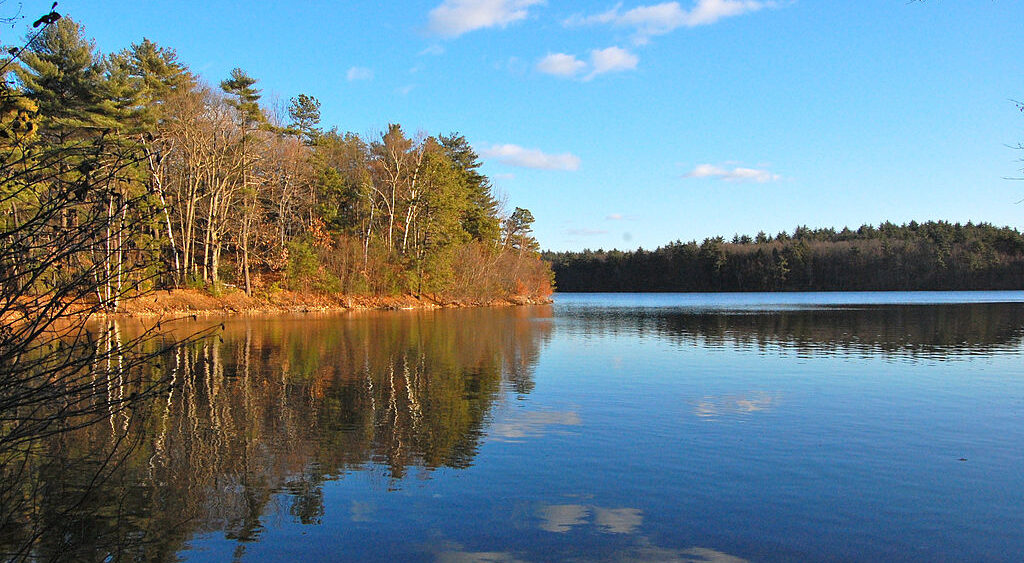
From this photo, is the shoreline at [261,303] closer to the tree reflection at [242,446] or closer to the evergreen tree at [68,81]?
the evergreen tree at [68,81]

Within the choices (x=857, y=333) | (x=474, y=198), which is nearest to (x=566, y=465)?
A: (x=857, y=333)

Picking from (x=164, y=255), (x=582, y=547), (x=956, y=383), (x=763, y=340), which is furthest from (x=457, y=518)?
(x=164, y=255)

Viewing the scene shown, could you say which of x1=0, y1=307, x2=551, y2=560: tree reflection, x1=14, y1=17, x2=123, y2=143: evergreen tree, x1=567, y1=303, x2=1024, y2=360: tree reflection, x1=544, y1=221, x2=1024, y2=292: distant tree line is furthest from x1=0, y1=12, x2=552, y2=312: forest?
x1=544, y1=221, x2=1024, y2=292: distant tree line

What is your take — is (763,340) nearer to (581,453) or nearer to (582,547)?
(581,453)

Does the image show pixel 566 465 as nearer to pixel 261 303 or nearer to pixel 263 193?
pixel 261 303

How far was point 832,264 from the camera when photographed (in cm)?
13288

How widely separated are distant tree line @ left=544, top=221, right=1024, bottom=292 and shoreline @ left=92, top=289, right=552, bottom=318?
287 ft

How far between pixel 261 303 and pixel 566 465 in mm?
40402

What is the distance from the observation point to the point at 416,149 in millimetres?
57719

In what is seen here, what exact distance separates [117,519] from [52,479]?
1.88 meters

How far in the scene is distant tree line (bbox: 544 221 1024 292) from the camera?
121 metres

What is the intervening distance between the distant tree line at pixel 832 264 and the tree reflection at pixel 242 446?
125m

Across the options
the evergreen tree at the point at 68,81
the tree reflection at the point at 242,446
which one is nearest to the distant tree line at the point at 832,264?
the evergreen tree at the point at 68,81

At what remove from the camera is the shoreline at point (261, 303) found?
37.7 m
